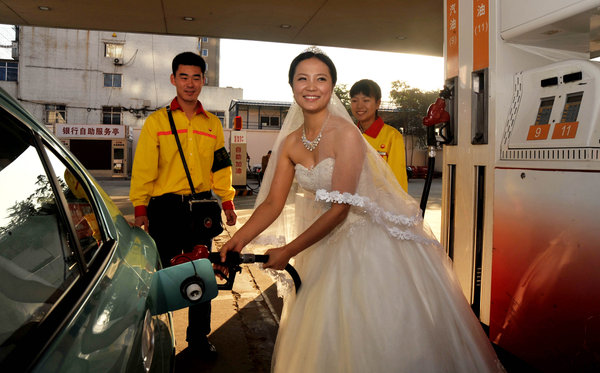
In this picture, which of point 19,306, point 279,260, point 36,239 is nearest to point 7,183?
point 36,239

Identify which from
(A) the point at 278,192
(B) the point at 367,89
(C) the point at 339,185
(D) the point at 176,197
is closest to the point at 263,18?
(B) the point at 367,89

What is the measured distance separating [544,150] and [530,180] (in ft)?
0.59

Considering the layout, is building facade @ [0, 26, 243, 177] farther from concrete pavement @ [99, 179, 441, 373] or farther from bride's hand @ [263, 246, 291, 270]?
bride's hand @ [263, 246, 291, 270]

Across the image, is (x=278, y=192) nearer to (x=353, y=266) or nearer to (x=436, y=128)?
(x=353, y=266)

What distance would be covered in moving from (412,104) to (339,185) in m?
31.6

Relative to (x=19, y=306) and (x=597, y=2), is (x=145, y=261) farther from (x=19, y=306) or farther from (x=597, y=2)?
(x=597, y=2)

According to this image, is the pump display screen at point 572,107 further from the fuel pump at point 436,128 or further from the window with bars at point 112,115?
the window with bars at point 112,115

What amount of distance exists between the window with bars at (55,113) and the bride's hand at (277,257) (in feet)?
105

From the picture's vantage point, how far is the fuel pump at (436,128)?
3270 mm

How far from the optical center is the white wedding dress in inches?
70.6

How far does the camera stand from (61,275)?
118 cm

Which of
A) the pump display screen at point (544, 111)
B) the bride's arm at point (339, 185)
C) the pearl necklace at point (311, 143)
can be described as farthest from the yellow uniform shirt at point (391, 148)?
the bride's arm at point (339, 185)

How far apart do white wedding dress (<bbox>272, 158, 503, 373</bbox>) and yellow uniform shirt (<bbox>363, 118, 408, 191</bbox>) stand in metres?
1.77

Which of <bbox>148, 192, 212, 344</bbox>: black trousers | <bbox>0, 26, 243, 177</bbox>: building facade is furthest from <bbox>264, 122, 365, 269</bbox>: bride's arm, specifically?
<bbox>0, 26, 243, 177</bbox>: building facade
